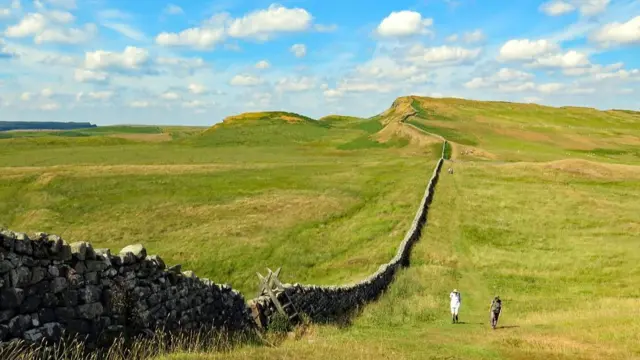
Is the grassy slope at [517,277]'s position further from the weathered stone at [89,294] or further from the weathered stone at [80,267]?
the weathered stone at [80,267]

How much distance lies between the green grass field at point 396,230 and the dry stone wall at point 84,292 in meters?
1.78

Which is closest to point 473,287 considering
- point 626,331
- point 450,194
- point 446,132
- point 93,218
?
point 626,331

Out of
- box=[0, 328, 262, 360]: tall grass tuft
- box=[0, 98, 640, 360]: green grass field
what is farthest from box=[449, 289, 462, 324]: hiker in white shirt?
box=[0, 328, 262, 360]: tall grass tuft

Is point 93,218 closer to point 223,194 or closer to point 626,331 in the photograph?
point 223,194

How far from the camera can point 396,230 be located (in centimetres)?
4362

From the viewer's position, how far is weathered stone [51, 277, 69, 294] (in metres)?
9.84

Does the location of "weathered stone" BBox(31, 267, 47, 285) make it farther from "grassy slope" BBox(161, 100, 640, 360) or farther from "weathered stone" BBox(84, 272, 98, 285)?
"grassy slope" BBox(161, 100, 640, 360)

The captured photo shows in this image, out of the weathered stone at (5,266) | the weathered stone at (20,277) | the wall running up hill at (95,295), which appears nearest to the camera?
the weathered stone at (5,266)

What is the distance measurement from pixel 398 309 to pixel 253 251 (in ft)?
55.0

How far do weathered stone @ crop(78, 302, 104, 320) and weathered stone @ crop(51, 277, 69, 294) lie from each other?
0.62 m

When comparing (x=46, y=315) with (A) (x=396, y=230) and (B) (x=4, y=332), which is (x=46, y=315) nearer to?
(B) (x=4, y=332)

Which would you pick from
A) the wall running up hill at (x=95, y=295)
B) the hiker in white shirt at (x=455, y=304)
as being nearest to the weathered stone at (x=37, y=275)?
the wall running up hill at (x=95, y=295)

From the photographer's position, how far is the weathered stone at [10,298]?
8.99 meters

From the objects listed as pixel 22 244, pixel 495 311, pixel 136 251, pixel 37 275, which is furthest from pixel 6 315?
pixel 495 311
